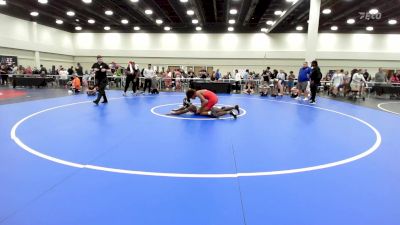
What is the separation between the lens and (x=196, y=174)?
3.98m

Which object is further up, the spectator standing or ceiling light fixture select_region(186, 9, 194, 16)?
ceiling light fixture select_region(186, 9, 194, 16)

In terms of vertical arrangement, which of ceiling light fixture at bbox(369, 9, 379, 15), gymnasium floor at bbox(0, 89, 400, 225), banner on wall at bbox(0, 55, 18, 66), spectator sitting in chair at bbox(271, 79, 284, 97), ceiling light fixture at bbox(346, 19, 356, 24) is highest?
ceiling light fixture at bbox(369, 9, 379, 15)

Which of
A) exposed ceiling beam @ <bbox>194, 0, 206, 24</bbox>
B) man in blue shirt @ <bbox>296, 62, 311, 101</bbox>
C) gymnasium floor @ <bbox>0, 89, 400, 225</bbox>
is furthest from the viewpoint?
exposed ceiling beam @ <bbox>194, 0, 206, 24</bbox>

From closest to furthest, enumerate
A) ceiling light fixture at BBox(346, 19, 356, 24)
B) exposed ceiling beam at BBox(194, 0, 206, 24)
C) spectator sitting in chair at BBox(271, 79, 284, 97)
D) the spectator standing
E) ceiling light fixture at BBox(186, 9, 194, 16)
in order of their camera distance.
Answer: the spectator standing, spectator sitting in chair at BBox(271, 79, 284, 97), exposed ceiling beam at BBox(194, 0, 206, 24), ceiling light fixture at BBox(186, 9, 194, 16), ceiling light fixture at BBox(346, 19, 356, 24)

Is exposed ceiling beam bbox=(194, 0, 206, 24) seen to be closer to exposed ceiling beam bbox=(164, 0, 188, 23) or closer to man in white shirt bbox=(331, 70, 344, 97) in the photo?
exposed ceiling beam bbox=(164, 0, 188, 23)

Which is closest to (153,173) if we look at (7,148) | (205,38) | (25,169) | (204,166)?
(204,166)

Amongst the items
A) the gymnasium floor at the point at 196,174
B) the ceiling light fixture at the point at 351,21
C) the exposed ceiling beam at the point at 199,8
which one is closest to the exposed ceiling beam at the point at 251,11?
the exposed ceiling beam at the point at 199,8

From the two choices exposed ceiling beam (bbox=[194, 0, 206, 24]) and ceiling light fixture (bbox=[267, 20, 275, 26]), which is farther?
ceiling light fixture (bbox=[267, 20, 275, 26])

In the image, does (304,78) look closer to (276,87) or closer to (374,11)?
(276,87)

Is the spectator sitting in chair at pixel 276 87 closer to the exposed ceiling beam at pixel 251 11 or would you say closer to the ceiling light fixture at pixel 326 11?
the exposed ceiling beam at pixel 251 11

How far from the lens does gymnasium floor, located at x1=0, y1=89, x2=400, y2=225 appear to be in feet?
9.63

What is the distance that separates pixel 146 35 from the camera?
31.0 metres

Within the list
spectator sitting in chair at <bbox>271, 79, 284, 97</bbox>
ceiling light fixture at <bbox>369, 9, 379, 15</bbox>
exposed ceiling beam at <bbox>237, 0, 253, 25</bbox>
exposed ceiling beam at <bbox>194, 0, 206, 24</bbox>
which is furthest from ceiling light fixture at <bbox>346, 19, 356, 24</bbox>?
exposed ceiling beam at <bbox>194, 0, 206, 24</bbox>

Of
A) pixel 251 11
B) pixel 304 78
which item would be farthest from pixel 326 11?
pixel 304 78
